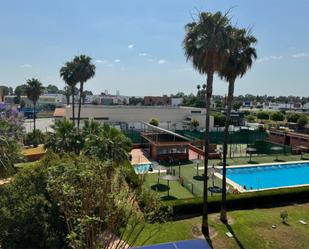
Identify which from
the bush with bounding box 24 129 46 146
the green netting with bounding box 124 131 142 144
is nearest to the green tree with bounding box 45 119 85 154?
the bush with bounding box 24 129 46 146

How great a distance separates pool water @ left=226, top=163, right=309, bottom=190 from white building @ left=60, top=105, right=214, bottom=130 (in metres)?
28.1

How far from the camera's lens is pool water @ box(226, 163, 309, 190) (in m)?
33.1

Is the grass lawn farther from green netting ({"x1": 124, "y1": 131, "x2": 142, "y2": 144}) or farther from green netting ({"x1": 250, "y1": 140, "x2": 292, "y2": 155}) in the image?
green netting ({"x1": 124, "y1": 131, "x2": 142, "y2": 144})

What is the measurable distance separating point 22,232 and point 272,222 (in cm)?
1596

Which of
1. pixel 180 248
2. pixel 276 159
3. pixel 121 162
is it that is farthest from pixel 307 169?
pixel 180 248

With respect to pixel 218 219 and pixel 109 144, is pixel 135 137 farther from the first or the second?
pixel 218 219

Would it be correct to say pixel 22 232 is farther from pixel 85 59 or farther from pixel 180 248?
pixel 85 59

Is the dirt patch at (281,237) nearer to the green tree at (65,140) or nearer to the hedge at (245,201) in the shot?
the hedge at (245,201)

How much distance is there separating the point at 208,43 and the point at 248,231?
11.6 metres

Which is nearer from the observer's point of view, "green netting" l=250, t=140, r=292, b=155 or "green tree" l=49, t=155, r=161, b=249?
"green tree" l=49, t=155, r=161, b=249

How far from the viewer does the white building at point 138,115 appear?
60094mm

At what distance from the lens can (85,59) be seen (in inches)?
1614

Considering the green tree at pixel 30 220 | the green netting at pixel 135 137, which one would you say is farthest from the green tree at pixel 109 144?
the green netting at pixel 135 137

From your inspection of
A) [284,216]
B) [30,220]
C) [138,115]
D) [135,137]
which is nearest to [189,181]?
[284,216]
